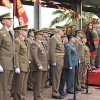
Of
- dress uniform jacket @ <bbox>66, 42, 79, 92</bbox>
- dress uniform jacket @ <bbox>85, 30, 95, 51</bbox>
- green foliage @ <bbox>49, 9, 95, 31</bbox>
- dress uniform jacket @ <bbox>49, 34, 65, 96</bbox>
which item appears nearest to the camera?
dress uniform jacket @ <bbox>49, 34, 65, 96</bbox>

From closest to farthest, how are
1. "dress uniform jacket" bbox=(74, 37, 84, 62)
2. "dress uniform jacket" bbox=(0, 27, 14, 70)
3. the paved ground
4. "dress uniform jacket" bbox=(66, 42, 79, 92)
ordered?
"dress uniform jacket" bbox=(0, 27, 14, 70)
the paved ground
"dress uniform jacket" bbox=(66, 42, 79, 92)
"dress uniform jacket" bbox=(74, 37, 84, 62)

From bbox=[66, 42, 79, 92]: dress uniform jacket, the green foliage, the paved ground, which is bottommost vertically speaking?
the paved ground

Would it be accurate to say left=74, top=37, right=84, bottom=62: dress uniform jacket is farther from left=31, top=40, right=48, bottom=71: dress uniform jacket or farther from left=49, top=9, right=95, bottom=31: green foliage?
left=49, top=9, right=95, bottom=31: green foliage

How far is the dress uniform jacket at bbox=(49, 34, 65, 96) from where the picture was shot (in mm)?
7325

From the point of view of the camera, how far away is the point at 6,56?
18.4ft

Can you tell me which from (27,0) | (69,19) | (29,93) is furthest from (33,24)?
(29,93)

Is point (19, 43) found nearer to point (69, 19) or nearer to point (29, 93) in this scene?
point (29, 93)

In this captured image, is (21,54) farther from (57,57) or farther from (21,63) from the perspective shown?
(57,57)

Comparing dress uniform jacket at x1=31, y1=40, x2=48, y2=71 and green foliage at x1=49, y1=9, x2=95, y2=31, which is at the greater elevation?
green foliage at x1=49, y1=9, x2=95, y2=31

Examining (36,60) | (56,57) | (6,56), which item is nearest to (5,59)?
(6,56)

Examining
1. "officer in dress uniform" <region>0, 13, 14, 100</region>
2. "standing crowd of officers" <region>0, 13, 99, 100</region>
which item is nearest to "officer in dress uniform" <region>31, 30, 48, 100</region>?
"standing crowd of officers" <region>0, 13, 99, 100</region>

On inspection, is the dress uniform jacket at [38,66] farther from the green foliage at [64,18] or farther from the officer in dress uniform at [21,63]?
the green foliage at [64,18]

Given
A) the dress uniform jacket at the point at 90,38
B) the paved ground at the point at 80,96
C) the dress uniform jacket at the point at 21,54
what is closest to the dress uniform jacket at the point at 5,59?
the dress uniform jacket at the point at 21,54

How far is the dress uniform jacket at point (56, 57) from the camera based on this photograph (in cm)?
732
